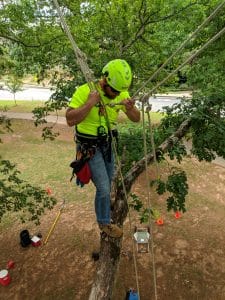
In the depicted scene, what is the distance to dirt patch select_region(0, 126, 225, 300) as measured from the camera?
5.98 metres

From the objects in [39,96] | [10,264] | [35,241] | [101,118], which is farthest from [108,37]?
[39,96]

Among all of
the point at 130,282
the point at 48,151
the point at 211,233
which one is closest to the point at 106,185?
the point at 130,282

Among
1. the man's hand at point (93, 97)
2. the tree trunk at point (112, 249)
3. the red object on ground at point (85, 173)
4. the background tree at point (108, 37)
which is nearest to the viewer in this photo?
the man's hand at point (93, 97)

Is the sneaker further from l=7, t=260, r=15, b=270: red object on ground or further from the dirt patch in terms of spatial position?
l=7, t=260, r=15, b=270: red object on ground

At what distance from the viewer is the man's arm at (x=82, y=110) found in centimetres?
272

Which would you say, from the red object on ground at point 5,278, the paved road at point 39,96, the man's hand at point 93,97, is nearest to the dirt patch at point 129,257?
the red object on ground at point 5,278

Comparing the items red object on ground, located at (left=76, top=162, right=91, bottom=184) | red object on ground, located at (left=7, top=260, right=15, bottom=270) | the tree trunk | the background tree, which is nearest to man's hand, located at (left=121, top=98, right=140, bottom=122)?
red object on ground, located at (left=76, top=162, right=91, bottom=184)

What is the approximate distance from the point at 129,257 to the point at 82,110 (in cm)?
476

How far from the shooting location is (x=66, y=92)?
5012 millimetres

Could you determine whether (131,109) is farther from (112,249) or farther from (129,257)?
(129,257)

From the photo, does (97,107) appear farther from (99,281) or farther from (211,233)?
(211,233)

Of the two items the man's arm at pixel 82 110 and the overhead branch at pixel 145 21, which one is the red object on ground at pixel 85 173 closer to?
the man's arm at pixel 82 110

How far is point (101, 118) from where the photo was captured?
3.25 meters

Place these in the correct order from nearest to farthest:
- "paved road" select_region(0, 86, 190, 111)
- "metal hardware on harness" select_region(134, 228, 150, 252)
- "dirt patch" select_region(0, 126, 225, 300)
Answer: "dirt patch" select_region(0, 126, 225, 300) < "metal hardware on harness" select_region(134, 228, 150, 252) < "paved road" select_region(0, 86, 190, 111)
